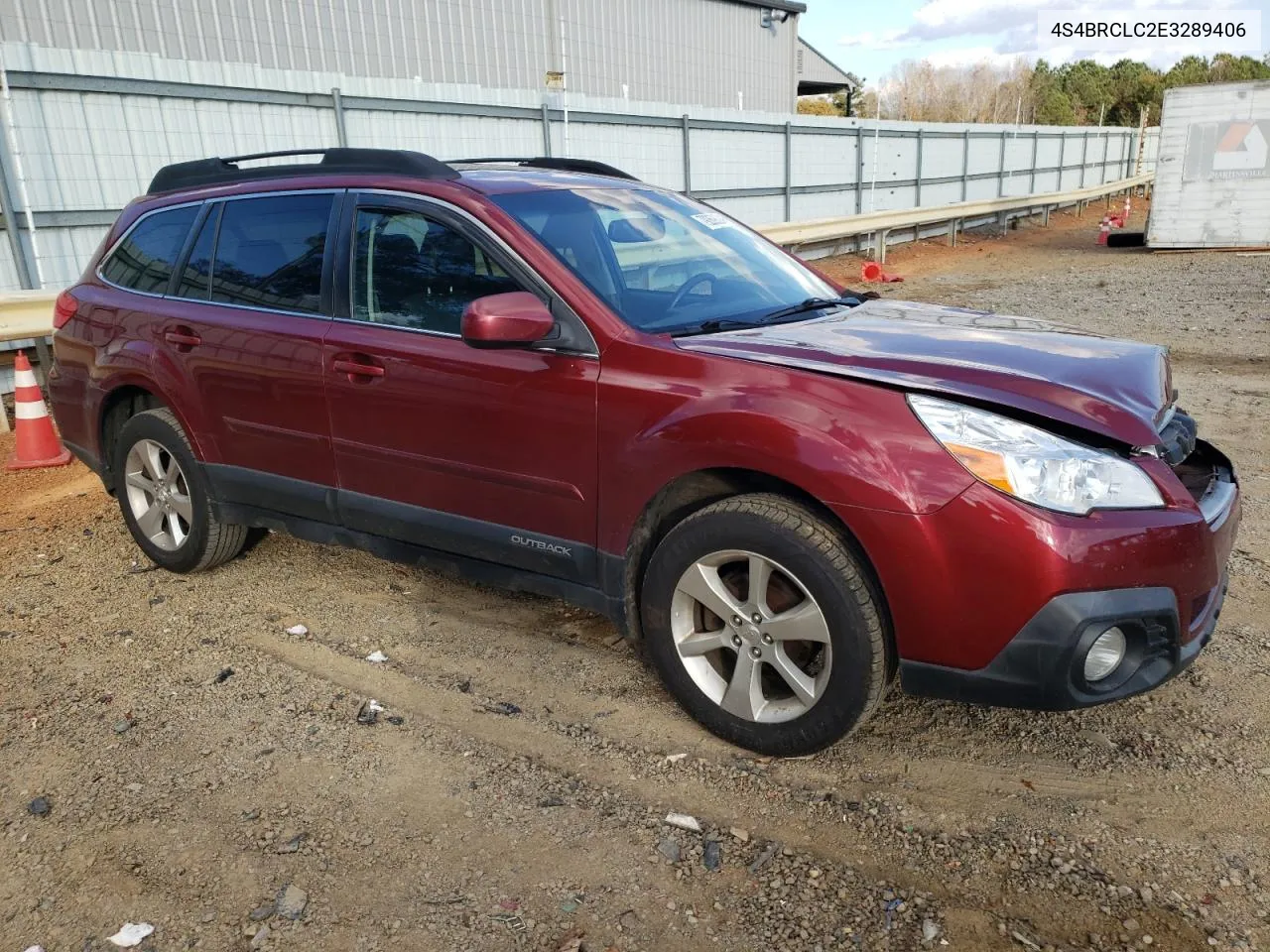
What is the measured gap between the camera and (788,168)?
60.5 feet

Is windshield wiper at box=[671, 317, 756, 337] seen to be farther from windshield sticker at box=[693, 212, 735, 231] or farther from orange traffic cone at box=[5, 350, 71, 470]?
orange traffic cone at box=[5, 350, 71, 470]

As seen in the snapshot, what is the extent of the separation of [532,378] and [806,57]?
105 feet

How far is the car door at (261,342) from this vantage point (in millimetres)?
3889

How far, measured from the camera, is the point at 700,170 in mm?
16484

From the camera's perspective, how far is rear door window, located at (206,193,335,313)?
12.8ft

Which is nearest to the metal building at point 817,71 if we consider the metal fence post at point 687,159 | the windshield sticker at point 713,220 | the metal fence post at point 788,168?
the metal fence post at point 788,168

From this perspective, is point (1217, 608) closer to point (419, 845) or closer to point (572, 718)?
point (572, 718)

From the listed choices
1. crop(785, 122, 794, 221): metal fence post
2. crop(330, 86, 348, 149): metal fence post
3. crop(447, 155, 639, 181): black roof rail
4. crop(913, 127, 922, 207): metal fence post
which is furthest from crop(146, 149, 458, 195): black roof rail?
crop(913, 127, 922, 207): metal fence post

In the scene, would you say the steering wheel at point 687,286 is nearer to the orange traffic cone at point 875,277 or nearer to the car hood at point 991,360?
the car hood at point 991,360

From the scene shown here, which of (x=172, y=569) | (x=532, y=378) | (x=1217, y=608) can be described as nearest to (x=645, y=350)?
(x=532, y=378)

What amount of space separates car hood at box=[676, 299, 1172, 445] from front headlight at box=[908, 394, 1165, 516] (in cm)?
6

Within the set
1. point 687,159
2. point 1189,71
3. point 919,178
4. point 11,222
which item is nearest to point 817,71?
point 919,178

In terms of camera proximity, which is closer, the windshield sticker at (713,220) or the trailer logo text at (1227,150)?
the windshield sticker at (713,220)

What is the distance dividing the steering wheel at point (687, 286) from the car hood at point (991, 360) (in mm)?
325
